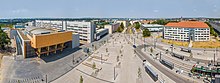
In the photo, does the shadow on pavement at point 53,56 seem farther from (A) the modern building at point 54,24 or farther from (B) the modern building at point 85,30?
(A) the modern building at point 54,24

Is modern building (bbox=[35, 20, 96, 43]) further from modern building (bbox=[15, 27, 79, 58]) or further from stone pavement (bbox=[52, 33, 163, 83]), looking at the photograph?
stone pavement (bbox=[52, 33, 163, 83])

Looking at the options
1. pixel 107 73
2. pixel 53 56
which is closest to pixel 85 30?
pixel 53 56

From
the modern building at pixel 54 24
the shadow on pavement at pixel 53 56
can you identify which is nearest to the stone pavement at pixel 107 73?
the shadow on pavement at pixel 53 56

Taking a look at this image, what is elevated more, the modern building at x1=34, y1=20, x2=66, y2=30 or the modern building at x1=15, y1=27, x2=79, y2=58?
the modern building at x1=34, y1=20, x2=66, y2=30

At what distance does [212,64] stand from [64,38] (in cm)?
2987

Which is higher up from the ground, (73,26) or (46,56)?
(73,26)

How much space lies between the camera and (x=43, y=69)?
32281 millimetres

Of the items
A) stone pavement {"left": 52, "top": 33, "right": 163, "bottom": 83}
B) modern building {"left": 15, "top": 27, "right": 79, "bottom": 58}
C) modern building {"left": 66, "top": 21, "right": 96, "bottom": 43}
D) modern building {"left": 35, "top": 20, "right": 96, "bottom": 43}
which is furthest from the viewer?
modern building {"left": 35, "top": 20, "right": 96, "bottom": 43}

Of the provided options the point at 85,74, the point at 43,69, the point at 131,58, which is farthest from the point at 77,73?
the point at 131,58

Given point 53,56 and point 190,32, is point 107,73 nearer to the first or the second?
point 53,56

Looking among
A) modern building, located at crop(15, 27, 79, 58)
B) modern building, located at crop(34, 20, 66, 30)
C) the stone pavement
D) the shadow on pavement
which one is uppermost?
modern building, located at crop(34, 20, 66, 30)

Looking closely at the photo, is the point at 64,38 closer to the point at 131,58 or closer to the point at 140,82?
the point at 131,58

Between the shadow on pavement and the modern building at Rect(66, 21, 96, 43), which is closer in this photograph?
the shadow on pavement

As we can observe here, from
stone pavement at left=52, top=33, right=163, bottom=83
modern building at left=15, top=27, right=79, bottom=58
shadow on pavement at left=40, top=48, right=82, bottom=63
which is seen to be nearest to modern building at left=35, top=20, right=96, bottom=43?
modern building at left=15, top=27, right=79, bottom=58
